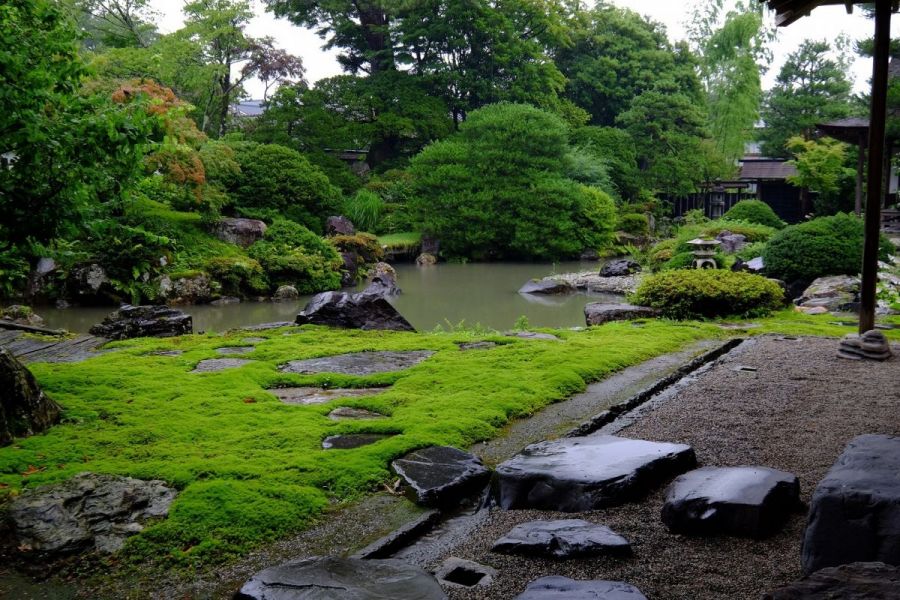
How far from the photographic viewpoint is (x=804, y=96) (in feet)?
111

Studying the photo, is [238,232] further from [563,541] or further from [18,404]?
[563,541]

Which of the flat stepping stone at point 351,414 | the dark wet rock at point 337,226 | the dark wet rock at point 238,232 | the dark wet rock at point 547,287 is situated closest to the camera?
the flat stepping stone at point 351,414

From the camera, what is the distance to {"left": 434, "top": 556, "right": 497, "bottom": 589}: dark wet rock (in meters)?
2.87

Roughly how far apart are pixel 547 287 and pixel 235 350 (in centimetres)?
1168

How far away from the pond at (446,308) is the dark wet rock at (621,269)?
7.32 ft

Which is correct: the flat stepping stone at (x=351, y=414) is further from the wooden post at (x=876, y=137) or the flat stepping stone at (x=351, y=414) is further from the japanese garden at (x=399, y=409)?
the wooden post at (x=876, y=137)

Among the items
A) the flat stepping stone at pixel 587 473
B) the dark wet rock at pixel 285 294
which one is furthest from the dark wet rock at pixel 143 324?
the dark wet rock at pixel 285 294

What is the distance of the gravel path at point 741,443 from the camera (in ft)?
9.34

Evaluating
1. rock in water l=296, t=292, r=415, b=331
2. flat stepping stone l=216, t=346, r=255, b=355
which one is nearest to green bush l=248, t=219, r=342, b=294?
rock in water l=296, t=292, r=415, b=331

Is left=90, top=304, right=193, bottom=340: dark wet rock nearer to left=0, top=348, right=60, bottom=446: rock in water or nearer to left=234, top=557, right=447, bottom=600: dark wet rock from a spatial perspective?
left=0, top=348, right=60, bottom=446: rock in water

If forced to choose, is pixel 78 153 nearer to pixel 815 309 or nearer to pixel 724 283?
pixel 724 283

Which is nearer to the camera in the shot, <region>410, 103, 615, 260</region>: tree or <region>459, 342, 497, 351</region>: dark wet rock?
<region>459, 342, 497, 351</region>: dark wet rock

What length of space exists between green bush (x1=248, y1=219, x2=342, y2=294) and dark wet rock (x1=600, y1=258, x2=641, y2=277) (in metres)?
7.19

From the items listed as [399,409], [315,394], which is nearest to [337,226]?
[315,394]
